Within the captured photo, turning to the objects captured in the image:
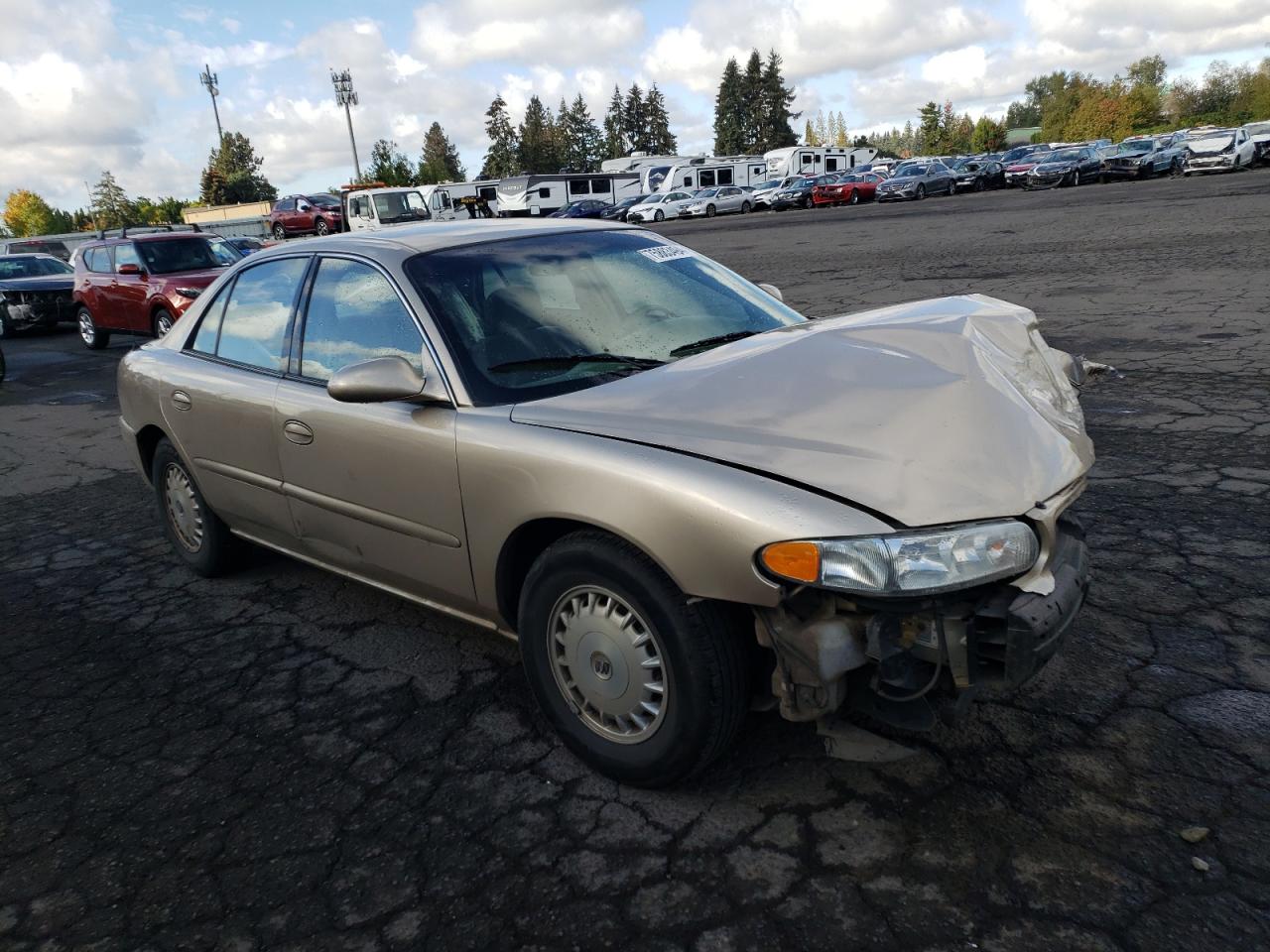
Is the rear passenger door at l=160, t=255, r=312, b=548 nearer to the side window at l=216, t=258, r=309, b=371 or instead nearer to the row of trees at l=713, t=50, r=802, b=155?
the side window at l=216, t=258, r=309, b=371

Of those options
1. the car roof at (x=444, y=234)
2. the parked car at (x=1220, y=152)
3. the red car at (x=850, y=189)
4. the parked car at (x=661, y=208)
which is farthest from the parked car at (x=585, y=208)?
the car roof at (x=444, y=234)

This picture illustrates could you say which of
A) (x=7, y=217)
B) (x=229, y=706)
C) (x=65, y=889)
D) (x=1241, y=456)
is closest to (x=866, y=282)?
(x=1241, y=456)

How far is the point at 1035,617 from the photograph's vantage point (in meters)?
Result: 2.26

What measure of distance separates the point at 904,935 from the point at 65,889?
2.14 metres

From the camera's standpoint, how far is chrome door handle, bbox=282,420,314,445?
3551 millimetres

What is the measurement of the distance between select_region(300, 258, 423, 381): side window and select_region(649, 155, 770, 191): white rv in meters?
45.6

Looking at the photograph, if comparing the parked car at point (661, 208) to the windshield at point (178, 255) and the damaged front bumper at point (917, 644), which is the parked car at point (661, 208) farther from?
the damaged front bumper at point (917, 644)

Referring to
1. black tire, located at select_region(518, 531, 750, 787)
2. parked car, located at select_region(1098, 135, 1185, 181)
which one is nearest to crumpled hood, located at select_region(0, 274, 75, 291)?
black tire, located at select_region(518, 531, 750, 787)

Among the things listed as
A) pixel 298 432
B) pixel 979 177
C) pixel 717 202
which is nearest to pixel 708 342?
pixel 298 432

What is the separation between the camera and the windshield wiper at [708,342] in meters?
3.27

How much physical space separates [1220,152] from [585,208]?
1022 inches

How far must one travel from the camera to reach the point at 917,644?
2.31 metres

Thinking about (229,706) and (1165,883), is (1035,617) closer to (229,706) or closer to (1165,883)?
(1165,883)

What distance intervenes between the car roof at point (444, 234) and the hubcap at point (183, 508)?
1.29m
